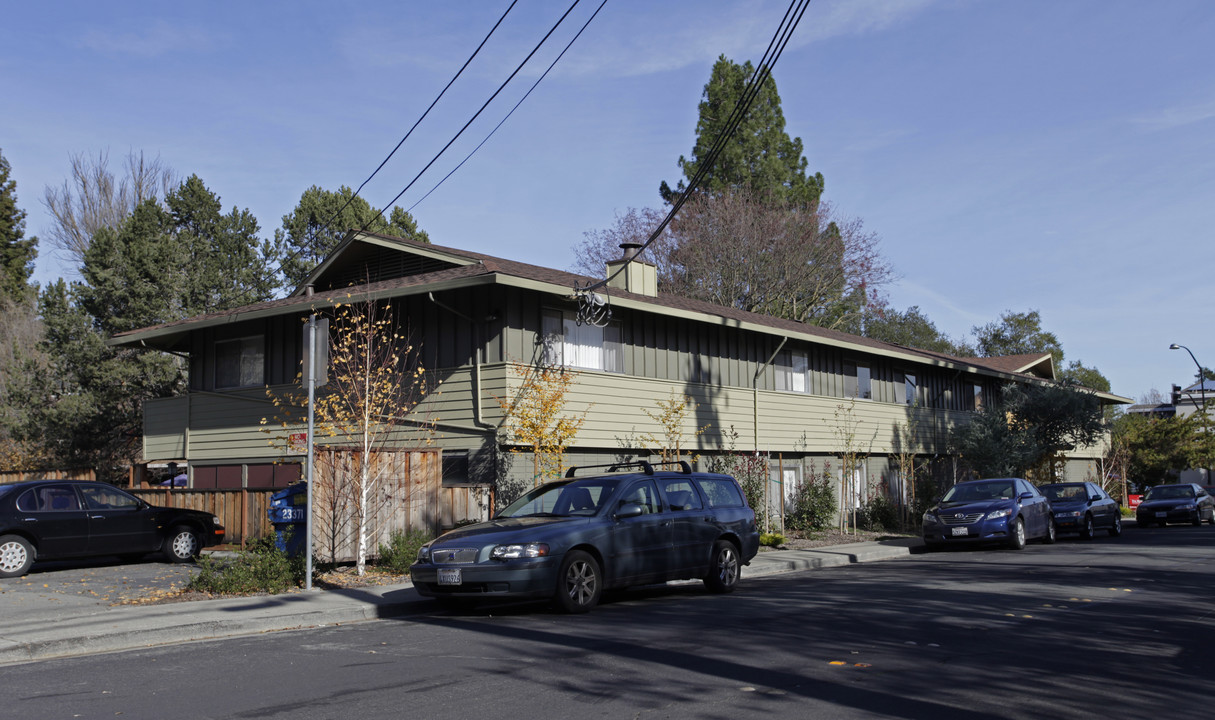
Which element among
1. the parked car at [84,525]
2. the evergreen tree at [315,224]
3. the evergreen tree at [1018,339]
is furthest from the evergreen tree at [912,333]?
the parked car at [84,525]

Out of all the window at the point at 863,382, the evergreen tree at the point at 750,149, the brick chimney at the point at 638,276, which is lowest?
the window at the point at 863,382

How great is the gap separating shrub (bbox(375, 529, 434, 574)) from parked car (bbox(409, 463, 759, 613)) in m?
2.61

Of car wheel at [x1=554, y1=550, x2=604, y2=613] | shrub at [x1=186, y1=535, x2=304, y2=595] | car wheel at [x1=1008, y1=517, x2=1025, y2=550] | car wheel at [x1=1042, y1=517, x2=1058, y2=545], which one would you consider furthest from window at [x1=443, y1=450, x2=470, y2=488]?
car wheel at [x1=1042, y1=517, x2=1058, y2=545]

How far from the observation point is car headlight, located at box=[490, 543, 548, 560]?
34.8ft

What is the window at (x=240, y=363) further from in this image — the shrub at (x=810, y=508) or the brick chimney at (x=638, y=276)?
the shrub at (x=810, y=508)

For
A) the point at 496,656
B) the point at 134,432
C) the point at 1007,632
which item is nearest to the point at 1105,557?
the point at 1007,632

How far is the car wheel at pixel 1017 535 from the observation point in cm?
2000

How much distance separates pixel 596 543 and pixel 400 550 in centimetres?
428

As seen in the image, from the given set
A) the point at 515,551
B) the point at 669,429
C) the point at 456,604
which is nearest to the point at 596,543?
the point at 515,551

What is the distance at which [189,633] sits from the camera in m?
9.77

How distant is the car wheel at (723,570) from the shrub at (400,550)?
4166 mm

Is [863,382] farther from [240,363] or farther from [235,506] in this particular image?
[235,506]

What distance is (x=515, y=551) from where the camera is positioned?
34.8ft

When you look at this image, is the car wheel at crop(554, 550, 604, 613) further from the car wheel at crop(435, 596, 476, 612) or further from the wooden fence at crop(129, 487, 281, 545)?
the wooden fence at crop(129, 487, 281, 545)
